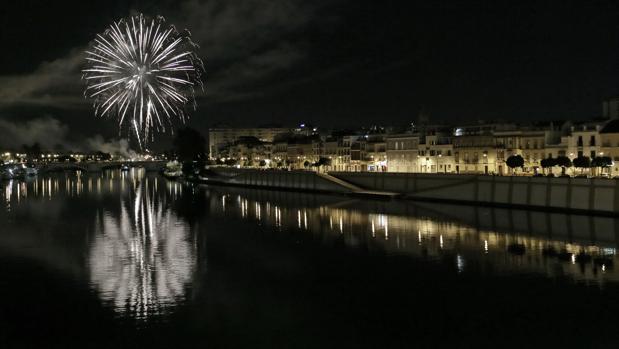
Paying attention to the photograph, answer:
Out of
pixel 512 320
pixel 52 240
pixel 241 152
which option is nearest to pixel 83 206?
pixel 52 240

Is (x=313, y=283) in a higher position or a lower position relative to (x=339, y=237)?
lower

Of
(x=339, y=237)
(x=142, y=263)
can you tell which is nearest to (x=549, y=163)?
(x=339, y=237)

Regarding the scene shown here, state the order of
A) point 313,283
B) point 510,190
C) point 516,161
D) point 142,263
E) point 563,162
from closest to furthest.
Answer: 1. point 313,283
2. point 142,263
3. point 510,190
4. point 563,162
5. point 516,161

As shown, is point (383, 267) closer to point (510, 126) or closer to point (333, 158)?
point (510, 126)

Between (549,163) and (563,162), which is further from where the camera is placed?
(549,163)

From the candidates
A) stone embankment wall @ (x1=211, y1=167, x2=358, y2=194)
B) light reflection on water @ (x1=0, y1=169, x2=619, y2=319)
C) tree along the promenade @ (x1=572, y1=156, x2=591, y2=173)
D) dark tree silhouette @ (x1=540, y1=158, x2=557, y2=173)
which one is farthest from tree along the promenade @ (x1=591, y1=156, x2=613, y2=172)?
stone embankment wall @ (x1=211, y1=167, x2=358, y2=194)

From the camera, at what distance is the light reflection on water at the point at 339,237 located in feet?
78.2

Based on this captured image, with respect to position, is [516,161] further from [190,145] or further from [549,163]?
[190,145]

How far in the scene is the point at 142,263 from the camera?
88.2ft

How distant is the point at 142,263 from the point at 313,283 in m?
8.12

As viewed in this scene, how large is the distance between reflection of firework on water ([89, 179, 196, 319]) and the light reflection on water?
4cm

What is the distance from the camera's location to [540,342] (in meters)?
16.6

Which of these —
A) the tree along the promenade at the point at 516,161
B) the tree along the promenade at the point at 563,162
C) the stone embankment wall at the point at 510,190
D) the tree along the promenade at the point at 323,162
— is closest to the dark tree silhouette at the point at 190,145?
the tree along the promenade at the point at 323,162

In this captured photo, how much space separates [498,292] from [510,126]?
178 ft
